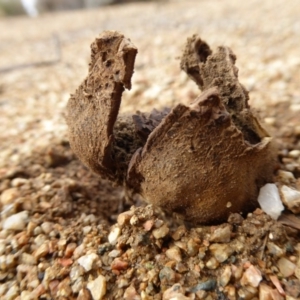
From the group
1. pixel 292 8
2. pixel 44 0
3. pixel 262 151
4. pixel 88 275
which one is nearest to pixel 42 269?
pixel 88 275

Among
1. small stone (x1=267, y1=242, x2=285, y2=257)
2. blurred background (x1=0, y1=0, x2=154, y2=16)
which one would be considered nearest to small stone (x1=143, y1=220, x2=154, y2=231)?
small stone (x1=267, y1=242, x2=285, y2=257)

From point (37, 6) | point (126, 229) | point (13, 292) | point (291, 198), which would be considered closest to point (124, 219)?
point (126, 229)

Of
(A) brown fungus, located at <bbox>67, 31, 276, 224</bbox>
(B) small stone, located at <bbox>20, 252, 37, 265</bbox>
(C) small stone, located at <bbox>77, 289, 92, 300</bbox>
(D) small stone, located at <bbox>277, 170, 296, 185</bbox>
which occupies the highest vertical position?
(A) brown fungus, located at <bbox>67, 31, 276, 224</bbox>

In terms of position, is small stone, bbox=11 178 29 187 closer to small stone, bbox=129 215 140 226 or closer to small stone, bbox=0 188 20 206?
small stone, bbox=0 188 20 206

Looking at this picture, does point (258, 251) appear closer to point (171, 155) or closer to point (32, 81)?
point (171, 155)

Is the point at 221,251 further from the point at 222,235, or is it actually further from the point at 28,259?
the point at 28,259

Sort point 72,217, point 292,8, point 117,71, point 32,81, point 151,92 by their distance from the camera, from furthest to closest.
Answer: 1. point 292,8
2. point 32,81
3. point 151,92
4. point 72,217
5. point 117,71
